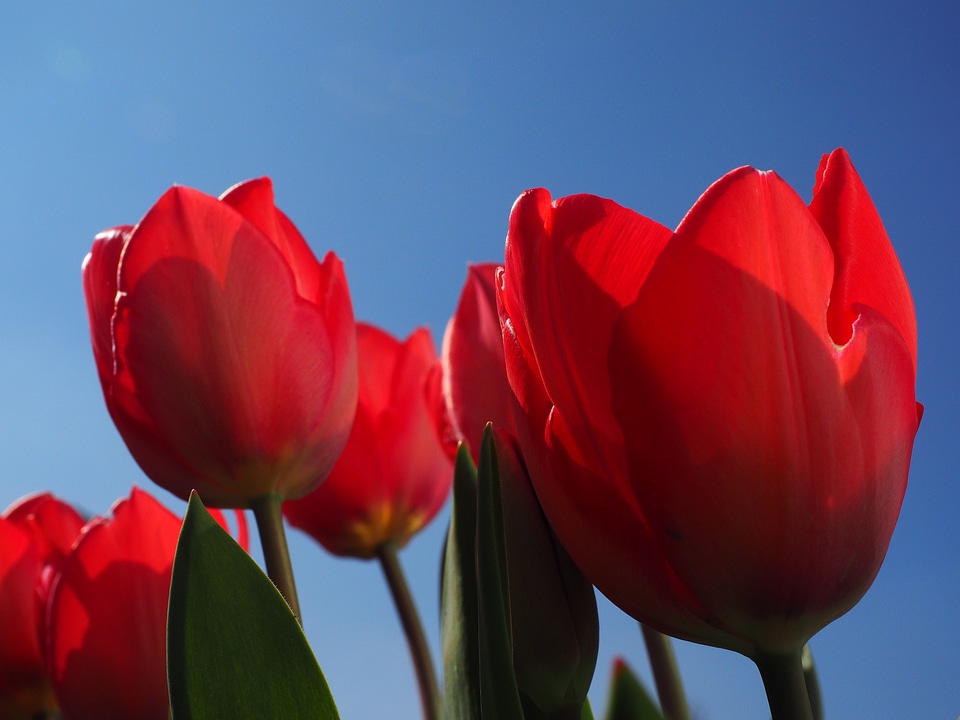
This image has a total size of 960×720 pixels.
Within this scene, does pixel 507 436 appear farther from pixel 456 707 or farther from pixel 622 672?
pixel 622 672

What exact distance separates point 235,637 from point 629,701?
0.27m

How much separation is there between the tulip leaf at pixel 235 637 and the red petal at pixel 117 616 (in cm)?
13

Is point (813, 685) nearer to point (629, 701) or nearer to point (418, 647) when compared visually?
point (629, 701)

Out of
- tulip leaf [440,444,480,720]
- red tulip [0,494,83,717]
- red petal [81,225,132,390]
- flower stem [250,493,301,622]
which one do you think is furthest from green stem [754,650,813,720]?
red tulip [0,494,83,717]

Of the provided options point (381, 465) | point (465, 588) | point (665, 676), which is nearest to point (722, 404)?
point (465, 588)

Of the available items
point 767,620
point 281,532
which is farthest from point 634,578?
point 281,532

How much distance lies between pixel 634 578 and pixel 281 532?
0.20 metres

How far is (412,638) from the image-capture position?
0.60 m

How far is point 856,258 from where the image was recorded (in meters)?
0.27

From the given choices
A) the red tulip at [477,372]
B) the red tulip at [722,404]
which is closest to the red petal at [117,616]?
the red tulip at [477,372]

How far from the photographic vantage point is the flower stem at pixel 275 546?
1.32 feet

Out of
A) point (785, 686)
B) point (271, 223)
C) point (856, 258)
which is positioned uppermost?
point (271, 223)

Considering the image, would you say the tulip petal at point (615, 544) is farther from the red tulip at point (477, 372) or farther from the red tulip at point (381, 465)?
the red tulip at point (381, 465)

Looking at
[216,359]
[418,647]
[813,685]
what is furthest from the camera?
[418,647]
